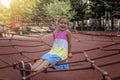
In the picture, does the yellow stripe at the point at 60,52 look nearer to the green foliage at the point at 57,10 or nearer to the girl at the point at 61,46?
the girl at the point at 61,46

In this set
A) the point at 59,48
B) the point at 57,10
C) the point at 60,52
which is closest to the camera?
the point at 60,52

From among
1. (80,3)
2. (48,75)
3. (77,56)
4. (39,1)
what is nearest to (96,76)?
(48,75)

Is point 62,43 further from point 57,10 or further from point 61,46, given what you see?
point 57,10

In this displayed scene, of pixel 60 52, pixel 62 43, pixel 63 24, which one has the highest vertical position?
pixel 63 24

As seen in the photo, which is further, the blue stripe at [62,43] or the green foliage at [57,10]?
the green foliage at [57,10]

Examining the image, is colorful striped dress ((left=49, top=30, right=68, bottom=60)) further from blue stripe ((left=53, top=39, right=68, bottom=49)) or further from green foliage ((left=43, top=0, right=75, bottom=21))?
green foliage ((left=43, top=0, right=75, bottom=21))

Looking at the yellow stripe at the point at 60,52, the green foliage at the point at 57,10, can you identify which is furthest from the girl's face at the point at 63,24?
the green foliage at the point at 57,10

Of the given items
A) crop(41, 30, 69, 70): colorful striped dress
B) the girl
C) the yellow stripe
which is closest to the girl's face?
the girl

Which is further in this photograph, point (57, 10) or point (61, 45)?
point (57, 10)

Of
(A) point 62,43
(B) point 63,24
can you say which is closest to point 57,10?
(A) point 62,43

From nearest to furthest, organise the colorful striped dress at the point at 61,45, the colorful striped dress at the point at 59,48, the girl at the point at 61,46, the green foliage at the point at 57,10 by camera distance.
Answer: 1. the girl at the point at 61,46
2. the colorful striped dress at the point at 59,48
3. the colorful striped dress at the point at 61,45
4. the green foliage at the point at 57,10

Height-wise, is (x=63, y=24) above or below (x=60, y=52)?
above

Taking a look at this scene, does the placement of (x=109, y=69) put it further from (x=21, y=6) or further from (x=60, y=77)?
(x=21, y=6)

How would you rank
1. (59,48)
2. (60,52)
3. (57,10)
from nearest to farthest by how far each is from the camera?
(60,52), (59,48), (57,10)
